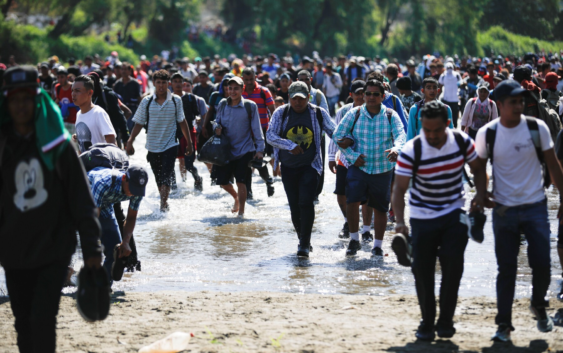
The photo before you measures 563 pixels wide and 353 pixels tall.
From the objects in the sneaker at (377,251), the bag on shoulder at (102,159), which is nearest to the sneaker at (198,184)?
the sneaker at (377,251)

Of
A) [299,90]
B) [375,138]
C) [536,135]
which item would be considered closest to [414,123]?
[375,138]

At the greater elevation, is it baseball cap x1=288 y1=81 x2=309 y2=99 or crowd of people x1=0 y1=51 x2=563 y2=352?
baseball cap x1=288 y1=81 x2=309 y2=99

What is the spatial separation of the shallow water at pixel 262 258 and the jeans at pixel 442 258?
146cm

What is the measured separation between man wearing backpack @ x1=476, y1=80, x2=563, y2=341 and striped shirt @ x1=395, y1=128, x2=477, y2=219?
0.75 ft

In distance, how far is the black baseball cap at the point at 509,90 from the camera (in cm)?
516

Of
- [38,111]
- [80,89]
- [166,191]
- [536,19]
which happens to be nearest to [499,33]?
[536,19]

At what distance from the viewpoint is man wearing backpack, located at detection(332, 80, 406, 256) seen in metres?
7.89

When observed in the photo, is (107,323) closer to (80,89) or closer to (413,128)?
(80,89)

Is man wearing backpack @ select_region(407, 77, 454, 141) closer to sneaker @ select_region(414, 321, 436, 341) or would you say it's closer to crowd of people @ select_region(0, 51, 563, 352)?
crowd of people @ select_region(0, 51, 563, 352)

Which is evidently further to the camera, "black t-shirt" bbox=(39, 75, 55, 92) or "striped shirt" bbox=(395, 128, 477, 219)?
"black t-shirt" bbox=(39, 75, 55, 92)

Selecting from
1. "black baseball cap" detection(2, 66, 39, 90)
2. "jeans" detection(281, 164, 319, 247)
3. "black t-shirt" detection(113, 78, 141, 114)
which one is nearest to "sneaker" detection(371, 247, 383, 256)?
"jeans" detection(281, 164, 319, 247)

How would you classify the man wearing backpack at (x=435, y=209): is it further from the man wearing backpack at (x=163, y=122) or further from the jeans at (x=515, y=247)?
the man wearing backpack at (x=163, y=122)

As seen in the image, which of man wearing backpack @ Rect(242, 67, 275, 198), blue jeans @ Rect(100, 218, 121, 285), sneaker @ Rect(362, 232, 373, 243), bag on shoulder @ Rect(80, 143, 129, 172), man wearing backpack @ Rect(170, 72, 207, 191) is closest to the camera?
bag on shoulder @ Rect(80, 143, 129, 172)

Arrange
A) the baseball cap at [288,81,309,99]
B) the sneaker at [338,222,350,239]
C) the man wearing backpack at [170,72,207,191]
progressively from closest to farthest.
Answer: the baseball cap at [288,81,309,99] → the sneaker at [338,222,350,239] → the man wearing backpack at [170,72,207,191]
